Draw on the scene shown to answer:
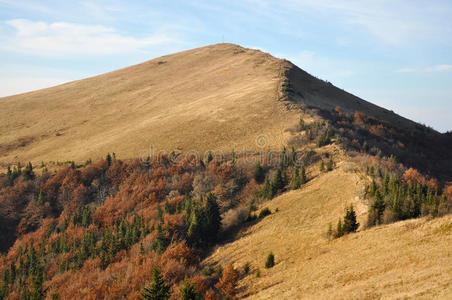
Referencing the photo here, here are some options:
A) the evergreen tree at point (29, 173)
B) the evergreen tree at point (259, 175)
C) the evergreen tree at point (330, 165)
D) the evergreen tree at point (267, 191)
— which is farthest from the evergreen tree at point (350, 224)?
the evergreen tree at point (29, 173)

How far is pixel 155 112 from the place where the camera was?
307 feet

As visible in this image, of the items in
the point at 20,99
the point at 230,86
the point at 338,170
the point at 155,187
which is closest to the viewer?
the point at 338,170

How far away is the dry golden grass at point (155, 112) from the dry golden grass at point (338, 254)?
26265 mm

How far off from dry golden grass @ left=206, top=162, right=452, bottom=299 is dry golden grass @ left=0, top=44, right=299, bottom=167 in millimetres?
26265

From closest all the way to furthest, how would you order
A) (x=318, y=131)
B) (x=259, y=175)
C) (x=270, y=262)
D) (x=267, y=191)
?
(x=270, y=262), (x=267, y=191), (x=259, y=175), (x=318, y=131)

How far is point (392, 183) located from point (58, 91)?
13026 cm

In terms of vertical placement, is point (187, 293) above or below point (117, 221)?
above

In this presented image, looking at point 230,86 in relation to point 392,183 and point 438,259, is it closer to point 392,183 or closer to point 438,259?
point 392,183

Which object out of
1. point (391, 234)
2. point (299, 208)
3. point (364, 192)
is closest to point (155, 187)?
point (299, 208)

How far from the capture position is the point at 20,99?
121 metres

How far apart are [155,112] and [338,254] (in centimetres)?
7739

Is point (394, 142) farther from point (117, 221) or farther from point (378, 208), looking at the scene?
point (117, 221)

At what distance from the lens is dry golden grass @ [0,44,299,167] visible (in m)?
70.8

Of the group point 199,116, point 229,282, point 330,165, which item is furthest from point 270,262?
point 199,116
